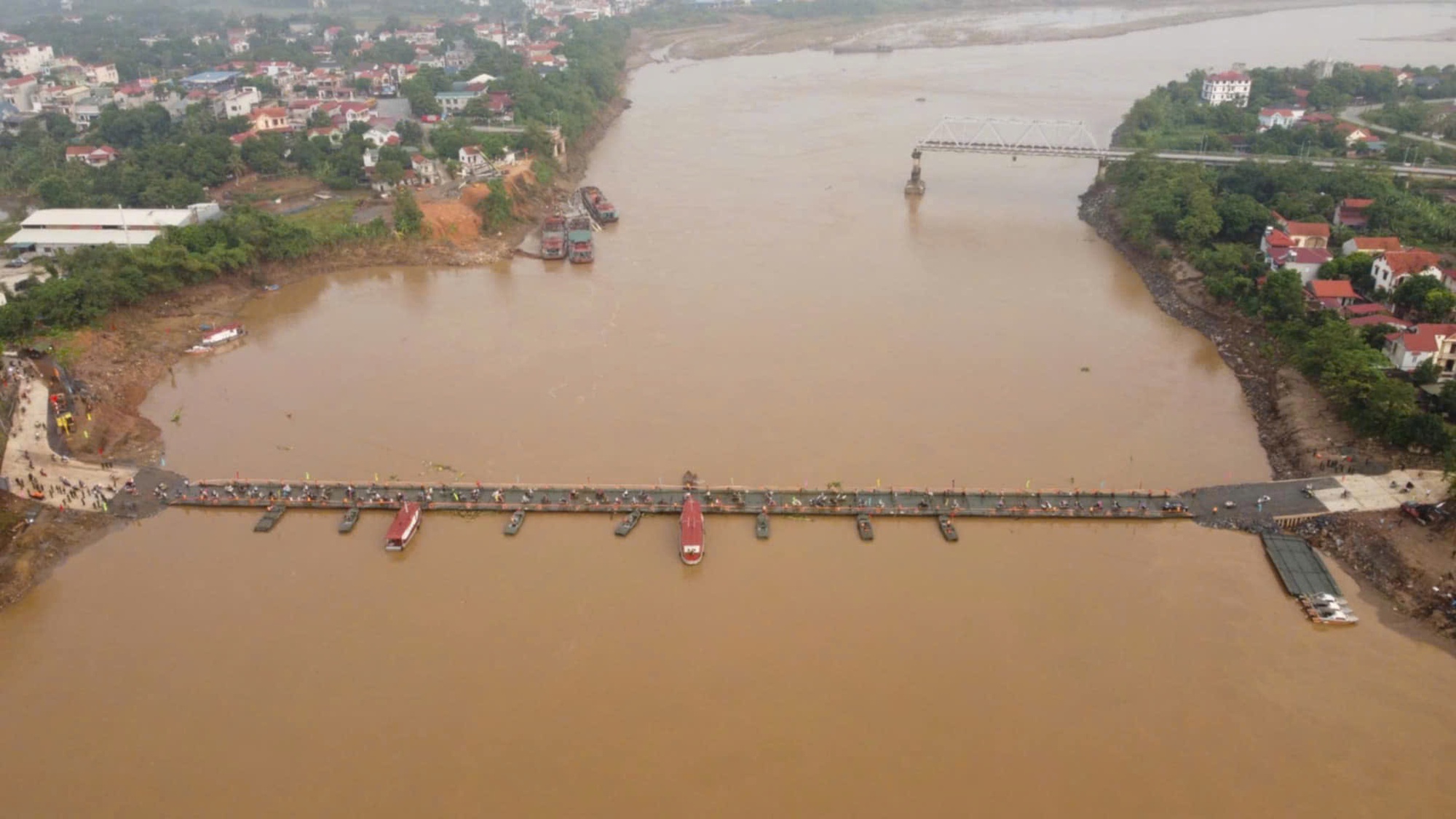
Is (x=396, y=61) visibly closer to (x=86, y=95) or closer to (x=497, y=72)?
(x=497, y=72)

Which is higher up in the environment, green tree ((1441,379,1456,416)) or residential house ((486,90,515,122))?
residential house ((486,90,515,122))

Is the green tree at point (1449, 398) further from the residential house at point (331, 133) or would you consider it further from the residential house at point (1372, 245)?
the residential house at point (331, 133)

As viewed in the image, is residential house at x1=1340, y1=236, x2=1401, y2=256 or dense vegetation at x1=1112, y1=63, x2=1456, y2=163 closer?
residential house at x1=1340, y1=236, x2=1401, y2=256

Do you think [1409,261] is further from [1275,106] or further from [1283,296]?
Answer: [1275,106]

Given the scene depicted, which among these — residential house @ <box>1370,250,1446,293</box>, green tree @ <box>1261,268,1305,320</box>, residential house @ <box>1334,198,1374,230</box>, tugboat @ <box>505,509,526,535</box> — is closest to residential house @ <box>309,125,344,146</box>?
tugboat @ <box>505,509,526,535</box>

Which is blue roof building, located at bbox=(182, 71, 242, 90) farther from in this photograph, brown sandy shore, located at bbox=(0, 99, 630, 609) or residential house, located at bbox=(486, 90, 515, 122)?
brown sandy shore, located at bbox=(0, 99, 630, 609)

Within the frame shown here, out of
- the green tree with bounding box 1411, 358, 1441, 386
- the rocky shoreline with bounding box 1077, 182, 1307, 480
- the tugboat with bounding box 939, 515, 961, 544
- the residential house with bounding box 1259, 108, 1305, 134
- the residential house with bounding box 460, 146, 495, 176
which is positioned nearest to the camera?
the tugboat with bounding box 939, 515, 961, 544

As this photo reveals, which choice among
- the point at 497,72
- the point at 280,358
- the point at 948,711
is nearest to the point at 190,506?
the point at 280,358
